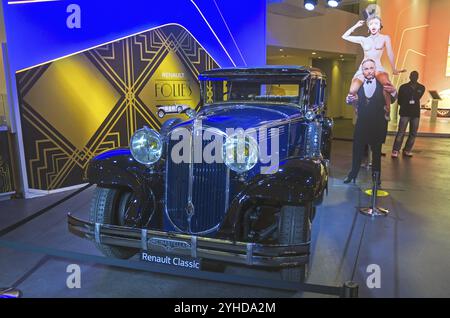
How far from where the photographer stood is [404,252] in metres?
3.14

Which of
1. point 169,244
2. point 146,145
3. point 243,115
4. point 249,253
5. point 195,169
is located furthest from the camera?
point 243,115

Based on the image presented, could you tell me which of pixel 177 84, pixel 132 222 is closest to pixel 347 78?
pixel 177 84

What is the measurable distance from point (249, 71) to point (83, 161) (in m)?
A: 2.83

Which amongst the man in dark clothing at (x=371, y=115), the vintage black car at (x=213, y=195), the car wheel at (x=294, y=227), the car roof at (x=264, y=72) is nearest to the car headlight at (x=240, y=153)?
the vintage black car at (x=213, y=195)

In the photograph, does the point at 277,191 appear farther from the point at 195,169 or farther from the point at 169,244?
the point at 169,244

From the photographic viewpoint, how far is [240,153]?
2.49 m

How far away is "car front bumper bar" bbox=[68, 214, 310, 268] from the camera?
2184 mm

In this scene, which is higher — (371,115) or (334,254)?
(371,115)

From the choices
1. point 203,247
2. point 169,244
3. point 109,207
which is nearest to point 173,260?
point 169,244

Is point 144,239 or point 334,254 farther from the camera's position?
point 334,254

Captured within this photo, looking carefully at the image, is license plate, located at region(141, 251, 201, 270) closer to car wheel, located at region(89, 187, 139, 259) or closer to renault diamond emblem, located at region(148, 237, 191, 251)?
renault diamond emblem, located at region(148, 237, 191, 251)

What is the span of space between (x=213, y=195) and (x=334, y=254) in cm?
125
